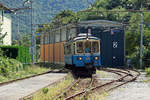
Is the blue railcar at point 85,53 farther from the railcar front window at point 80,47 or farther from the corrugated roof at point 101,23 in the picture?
the corrugated roof at point 101,23

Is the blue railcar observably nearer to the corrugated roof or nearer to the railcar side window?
the railcar side window

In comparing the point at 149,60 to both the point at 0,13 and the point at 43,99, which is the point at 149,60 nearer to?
the point at 0,13

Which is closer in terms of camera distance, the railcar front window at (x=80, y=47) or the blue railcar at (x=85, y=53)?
the blue railcar at (x=85, y=53)

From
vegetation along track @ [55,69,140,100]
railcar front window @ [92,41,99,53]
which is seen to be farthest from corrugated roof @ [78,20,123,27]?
vegetation along track @ [55,69,140,100]

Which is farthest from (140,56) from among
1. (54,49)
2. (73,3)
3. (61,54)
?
(73,3)

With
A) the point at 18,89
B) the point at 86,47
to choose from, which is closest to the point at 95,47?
the point at 86,47

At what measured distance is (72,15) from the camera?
7888 centimetres

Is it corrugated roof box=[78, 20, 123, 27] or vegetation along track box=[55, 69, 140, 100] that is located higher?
corrugated roof box=[78, 20, 123, 27]

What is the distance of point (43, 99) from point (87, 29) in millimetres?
23937

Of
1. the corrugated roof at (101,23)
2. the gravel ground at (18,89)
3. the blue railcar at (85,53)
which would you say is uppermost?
the corrugated roof at (101,23)

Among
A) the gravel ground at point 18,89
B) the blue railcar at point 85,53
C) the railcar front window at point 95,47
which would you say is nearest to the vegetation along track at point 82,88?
the gravel ground at point 18,89

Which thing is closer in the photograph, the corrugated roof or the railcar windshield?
the railcar windshield

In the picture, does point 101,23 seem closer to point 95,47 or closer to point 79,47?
point 95,47

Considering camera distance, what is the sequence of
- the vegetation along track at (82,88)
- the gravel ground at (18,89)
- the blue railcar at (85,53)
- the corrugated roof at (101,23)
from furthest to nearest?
the corrugated roof at (101,23)
the blue railcar at (85,53)
the gravel ground at (18,89)
the vegetation along track at (82,88)
